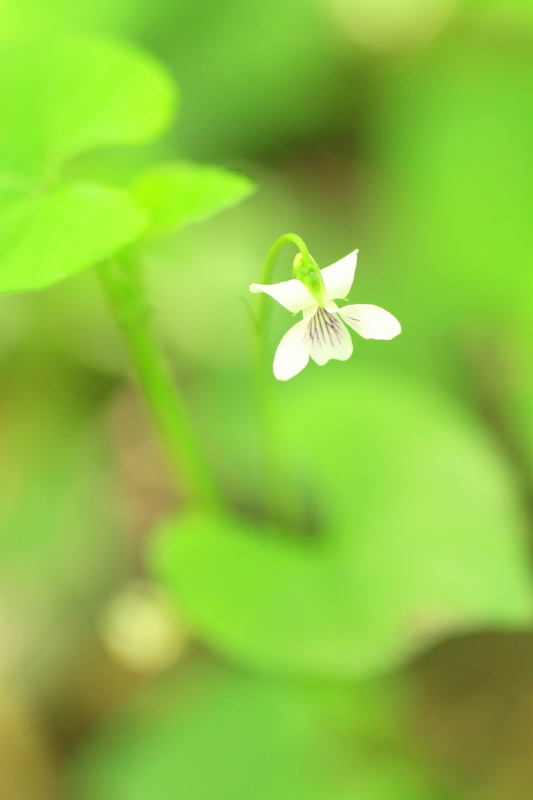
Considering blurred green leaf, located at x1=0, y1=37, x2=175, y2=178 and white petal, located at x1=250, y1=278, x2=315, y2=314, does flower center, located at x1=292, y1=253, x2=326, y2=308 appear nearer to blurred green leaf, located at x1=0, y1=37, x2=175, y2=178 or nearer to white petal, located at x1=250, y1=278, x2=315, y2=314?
white petal, located at x1=250, y1=278, x2=315, y2=314

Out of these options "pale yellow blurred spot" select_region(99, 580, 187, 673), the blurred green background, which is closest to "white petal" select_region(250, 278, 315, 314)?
the blurred green background

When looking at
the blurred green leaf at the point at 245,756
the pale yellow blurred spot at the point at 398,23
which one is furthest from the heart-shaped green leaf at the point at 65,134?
the pale yellow blurred spot at the point at 398,23

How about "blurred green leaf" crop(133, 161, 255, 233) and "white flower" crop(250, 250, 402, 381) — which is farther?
"blurred green leaf" crop(133, 161, 255, 233)

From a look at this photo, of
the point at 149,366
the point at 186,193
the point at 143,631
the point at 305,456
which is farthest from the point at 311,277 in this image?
the point at 143,631

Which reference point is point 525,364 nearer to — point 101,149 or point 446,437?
point 446,437

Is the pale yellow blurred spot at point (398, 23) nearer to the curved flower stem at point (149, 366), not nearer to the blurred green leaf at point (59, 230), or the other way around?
the curved flower stem at point (149, 366)

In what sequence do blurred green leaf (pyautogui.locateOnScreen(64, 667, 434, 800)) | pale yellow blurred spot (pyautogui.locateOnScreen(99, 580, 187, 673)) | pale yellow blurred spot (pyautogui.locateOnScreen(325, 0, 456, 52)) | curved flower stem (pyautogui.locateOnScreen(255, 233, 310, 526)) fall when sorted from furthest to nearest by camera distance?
pale yellow blurred spot (pyautogui.locateOnScreen(325, 0, 456, 52)) → pale yellow blurred spot (pyautogui.locateOnScreen(99, 580, 187, 673)) → blurred green leaf (pyautogui.locateOnScreen(64, 667, 434, 800)) → curved flower stem (pyautogui.locateOnScreen(255, 233, 310, 526))
